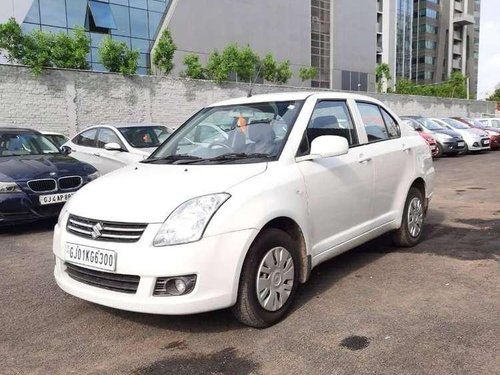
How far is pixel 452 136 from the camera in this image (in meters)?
18.7

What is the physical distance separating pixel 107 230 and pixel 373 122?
2958mm

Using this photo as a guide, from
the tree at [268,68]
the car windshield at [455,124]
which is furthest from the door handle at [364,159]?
the tree at [268,68]

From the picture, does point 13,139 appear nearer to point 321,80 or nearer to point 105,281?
point 105,281

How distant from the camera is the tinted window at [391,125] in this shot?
5.41 meters

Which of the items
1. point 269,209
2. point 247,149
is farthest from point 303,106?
point 269,209

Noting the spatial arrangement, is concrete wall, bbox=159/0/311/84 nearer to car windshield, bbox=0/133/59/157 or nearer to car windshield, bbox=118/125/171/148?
car windshield, bbox=118/125/171/148

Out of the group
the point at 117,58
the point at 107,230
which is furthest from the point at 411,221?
the point at 117,58

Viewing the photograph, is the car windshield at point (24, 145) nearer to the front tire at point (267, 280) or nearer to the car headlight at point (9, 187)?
the car headlight at point (9, 187)

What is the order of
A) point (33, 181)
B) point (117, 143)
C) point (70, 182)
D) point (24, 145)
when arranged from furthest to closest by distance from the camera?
1. point (117, 143)
2. point (24, 145)
3. point (70, 182)
4. point (33, 181)

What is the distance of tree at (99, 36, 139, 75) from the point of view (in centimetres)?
1853

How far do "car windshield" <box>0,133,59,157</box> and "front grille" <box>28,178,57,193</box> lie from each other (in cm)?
128

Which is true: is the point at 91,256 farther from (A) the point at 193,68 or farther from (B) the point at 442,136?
(A) the point at 193,68

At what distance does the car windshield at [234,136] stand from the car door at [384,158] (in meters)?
1.02

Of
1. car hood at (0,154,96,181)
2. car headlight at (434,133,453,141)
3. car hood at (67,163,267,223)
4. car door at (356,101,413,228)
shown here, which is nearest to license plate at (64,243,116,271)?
car hood at (67,163,267,223)
